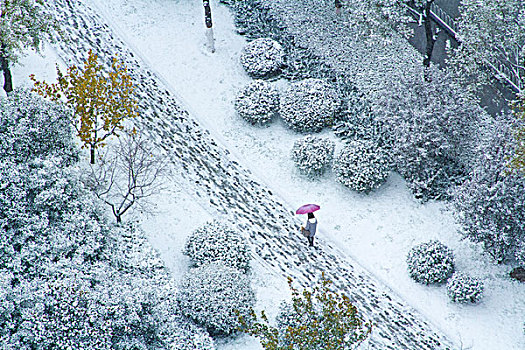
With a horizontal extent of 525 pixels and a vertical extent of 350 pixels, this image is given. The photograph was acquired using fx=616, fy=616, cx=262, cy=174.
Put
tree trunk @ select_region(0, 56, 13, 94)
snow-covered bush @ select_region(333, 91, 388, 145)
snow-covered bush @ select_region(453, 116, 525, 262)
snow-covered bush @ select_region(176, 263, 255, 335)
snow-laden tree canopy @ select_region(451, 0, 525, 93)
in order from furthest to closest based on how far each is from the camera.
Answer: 1. snow-covered bush @ select_region(333, 91, 388, 145)
2. tree trunk @ select_region(0, 56, 13, 94)
3. snow-laden tree canopy @ select_region(451, 0, 525, 93)
4. snow-covered bush @ select_region(453, 116, 525, 262)
5. snow-covered bush @ select_region(176, 263, 255, 335)

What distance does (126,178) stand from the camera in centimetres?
2172

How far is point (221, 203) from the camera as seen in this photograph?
72.4 feet

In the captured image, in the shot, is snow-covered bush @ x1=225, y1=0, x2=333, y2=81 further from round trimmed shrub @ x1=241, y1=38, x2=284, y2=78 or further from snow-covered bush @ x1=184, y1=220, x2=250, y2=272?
snow-covered bush @ x1=184, y1=220, x2=250, y2=272

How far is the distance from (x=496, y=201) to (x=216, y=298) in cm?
904

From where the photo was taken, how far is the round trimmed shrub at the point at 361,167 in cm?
2205

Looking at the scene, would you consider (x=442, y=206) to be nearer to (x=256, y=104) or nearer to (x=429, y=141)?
(x=429, y=141)

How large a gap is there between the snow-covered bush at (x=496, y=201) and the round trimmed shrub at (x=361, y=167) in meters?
3.28

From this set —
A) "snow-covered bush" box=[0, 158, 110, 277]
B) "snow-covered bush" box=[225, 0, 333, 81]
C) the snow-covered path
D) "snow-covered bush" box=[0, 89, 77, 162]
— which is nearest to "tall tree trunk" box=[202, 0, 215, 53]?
"snow-covered bush" box=[225, 0, 333, 81]

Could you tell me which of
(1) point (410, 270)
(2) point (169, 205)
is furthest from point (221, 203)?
(1) point (410, 270)

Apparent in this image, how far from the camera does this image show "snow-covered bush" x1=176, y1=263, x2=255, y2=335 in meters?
17.7

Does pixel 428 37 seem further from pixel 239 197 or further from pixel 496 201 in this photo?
pixel 239 197

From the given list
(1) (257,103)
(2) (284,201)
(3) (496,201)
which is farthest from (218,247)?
(3) (496,201)

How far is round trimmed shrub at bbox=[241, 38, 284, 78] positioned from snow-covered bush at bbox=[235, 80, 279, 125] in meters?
1.30

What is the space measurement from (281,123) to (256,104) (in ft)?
4.56
